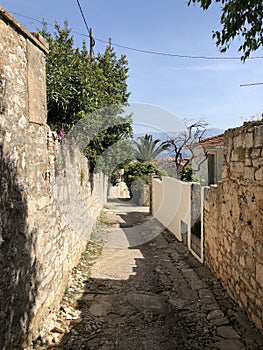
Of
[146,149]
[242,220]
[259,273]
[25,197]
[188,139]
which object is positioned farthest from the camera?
[146,149]

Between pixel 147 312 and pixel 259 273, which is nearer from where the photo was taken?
pixel 259 273

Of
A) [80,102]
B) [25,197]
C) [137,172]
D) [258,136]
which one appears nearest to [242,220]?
[258,136]

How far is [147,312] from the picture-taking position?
12.2 ft

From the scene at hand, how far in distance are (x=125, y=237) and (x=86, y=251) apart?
6.47 feet

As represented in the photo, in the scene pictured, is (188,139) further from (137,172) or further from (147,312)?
(147,312)

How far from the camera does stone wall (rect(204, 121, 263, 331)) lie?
319cm

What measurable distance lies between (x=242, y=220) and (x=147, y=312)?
5.52ft

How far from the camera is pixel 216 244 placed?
4789 millimetres

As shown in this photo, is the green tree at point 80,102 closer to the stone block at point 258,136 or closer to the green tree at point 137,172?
the stone block at point 258,136

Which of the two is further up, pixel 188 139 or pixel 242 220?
pixel 188 139

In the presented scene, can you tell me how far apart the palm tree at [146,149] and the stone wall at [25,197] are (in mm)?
18091

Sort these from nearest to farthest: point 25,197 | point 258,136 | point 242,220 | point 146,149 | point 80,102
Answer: point 25,197 → point 258,136 → point 242,220 → point 80,102 → point 146,149

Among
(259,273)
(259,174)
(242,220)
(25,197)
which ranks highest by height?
(259,174)

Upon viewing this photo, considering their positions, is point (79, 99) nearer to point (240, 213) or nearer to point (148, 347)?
point (240, 213)
